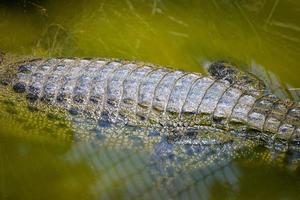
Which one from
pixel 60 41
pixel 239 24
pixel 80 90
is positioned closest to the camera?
pixel 80 90

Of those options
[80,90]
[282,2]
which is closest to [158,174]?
[80,90]

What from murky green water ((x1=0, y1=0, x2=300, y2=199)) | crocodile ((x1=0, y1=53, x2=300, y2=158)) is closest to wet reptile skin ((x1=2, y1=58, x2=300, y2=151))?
crocodile ((x1=0, y1=53, x2=300, y2=158))

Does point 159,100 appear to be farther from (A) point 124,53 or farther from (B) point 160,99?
(A) point 124,53

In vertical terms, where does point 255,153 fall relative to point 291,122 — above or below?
below

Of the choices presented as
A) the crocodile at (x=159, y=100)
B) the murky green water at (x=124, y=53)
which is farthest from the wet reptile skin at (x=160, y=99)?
the murky green water at (x=124, y=53)

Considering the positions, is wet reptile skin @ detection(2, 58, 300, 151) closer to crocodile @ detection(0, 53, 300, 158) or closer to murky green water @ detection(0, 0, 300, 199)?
crocodile @ detection(0, 53, 300, 158)

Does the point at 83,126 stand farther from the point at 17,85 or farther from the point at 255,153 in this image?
the point at 255,153
